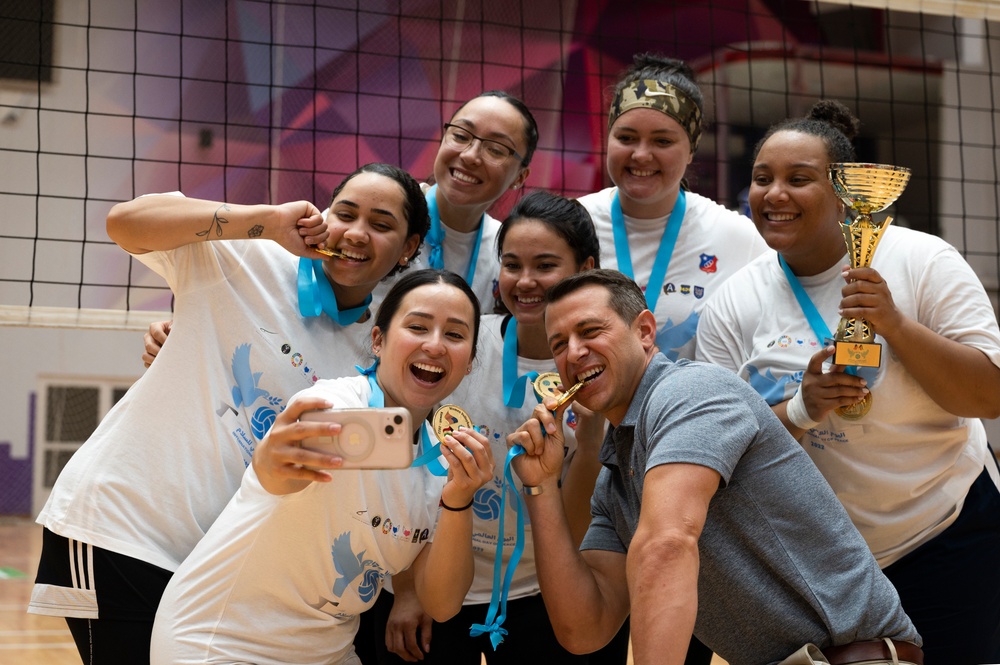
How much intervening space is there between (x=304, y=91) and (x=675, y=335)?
869 cm

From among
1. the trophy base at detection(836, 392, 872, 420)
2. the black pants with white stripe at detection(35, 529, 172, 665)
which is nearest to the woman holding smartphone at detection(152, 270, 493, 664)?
the black pants with white stripe at detection(35, 529, 172, 665)

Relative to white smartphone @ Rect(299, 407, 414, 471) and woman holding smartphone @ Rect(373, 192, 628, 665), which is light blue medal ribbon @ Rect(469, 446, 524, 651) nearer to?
woman holding smartphone @ Rect(373, 192, 628, 665)

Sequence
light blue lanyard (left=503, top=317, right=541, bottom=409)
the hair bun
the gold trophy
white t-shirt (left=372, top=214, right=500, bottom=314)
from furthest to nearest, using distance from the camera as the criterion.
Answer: white t-shirt (left=372, top=214, right=500, bottom=314)
the hair bun
light blue lanyard (left=503, top=317, right=541, bottom=409)
the gold trophy

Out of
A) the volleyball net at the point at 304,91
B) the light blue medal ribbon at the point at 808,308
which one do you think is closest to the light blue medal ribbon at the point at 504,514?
the light blue medal ribbon at the point at 808,308

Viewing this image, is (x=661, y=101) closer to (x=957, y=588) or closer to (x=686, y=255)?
(x=686, y=255)

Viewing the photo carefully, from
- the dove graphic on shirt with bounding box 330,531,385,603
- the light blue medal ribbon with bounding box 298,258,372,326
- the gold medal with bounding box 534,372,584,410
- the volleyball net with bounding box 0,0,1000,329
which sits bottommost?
the dove graphic on shirt with bounding box 330,531,385,603

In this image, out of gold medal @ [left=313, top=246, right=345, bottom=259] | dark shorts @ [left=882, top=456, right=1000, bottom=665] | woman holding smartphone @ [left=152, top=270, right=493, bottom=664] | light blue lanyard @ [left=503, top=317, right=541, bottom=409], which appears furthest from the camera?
light blue lanyard @ [left=503, top=317, right=541, bottom=409]

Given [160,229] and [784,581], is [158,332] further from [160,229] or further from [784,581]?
[784,581]

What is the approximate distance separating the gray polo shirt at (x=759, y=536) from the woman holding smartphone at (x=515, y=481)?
0.68 metres

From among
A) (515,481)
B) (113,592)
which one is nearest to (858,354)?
(515,481)

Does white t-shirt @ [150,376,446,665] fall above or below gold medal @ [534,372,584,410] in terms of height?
below

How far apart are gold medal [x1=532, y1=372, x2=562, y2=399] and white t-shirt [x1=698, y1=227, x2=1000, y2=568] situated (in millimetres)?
657

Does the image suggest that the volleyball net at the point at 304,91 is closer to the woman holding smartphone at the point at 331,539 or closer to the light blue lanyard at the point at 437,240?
the light blue lanyard at the point at 437,240

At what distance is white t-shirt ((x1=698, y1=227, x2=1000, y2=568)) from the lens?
295 cm
